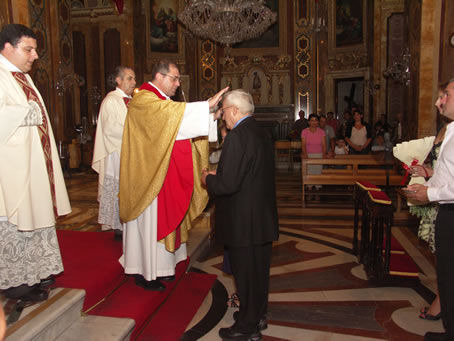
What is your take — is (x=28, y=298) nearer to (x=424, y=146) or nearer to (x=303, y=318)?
(x=303, y=318)

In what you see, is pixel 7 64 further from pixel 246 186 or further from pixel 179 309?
pixel 179 309

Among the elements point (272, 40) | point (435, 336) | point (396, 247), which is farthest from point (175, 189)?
point (272, 40)

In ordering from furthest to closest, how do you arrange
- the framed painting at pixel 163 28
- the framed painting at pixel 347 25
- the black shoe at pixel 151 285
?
1. the framed painting at pixel 163 28
2. the framed painting at pixel 347 25
3. the black shoe at pixel 151 285

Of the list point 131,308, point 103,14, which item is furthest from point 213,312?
point 103,14

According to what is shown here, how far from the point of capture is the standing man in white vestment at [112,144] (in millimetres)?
4004

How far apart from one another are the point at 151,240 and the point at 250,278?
83cm

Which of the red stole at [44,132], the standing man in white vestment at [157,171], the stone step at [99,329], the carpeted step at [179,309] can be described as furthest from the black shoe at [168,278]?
the red stole at [44,132]

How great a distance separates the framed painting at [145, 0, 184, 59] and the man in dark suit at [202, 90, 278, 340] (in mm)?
13602

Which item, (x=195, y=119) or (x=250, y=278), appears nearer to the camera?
(x=250, y=278)

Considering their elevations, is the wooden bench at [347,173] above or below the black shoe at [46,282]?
above

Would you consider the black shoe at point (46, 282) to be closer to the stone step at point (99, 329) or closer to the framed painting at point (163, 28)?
the stone step at point (99, 329)

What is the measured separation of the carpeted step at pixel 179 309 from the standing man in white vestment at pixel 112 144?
3.03 feet

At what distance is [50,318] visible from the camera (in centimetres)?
223

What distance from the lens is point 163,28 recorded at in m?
15.2
